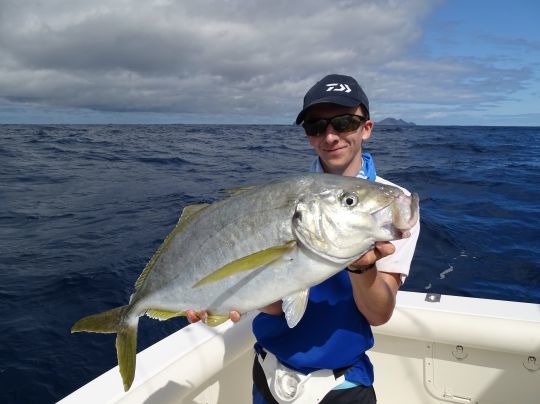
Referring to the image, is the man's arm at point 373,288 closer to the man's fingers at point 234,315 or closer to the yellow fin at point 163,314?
the man's fingers at point 234,315

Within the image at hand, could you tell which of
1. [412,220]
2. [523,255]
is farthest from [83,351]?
[523,255]

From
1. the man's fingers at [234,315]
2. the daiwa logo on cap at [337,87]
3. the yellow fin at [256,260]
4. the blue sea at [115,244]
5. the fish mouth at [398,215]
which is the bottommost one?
the blue sea at [115,244]

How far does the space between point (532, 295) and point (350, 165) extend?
6.06 metres

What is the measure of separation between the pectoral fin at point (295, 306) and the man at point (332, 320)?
583 millimetres

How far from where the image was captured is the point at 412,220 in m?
1.91

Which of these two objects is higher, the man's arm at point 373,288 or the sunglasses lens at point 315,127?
the sunglasses lens at point 315,127

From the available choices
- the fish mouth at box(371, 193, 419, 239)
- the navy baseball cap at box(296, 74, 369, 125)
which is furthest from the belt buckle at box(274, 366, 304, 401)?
the navy baseball cap at box(296, 74, 369, 125)

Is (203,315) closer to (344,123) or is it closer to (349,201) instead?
(349,201)

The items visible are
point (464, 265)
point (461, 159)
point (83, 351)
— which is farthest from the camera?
point (461, 159)

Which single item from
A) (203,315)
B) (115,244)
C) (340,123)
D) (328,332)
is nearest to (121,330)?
(203,315)

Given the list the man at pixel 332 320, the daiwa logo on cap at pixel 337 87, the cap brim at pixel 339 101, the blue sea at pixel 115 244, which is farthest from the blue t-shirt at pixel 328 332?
the blue sea at pixel 115 244

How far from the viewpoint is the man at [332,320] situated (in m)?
2.66

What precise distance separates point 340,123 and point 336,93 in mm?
191

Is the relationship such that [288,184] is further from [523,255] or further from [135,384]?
[523,255]
